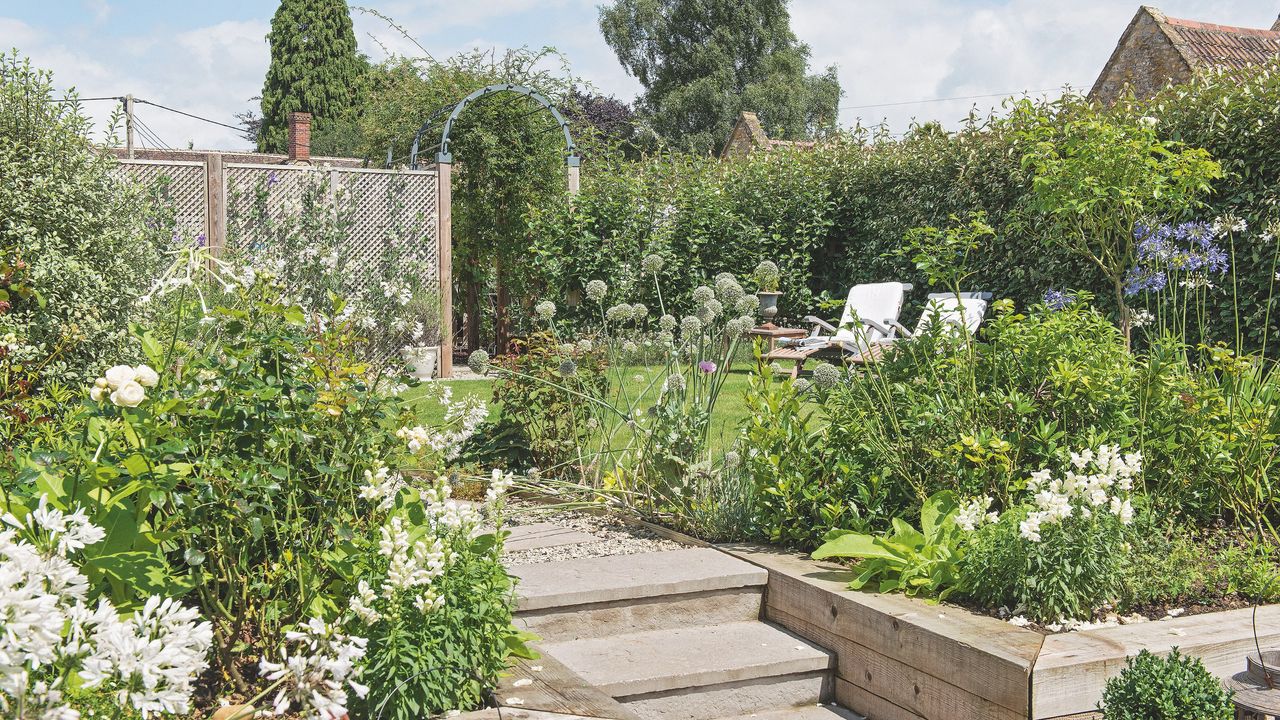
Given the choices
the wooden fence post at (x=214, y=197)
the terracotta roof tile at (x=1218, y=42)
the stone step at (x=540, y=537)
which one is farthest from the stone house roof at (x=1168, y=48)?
the stone step at (x=540, y=537)

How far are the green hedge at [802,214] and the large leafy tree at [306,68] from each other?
22.2 meters

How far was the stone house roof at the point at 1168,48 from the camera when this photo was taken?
583 inches

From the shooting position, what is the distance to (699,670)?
2.84 m

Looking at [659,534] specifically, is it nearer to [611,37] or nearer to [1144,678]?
[1144,678]

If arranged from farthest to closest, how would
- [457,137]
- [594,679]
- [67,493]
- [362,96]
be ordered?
[362,96] < [457,137] < [594,679] < [67,493]

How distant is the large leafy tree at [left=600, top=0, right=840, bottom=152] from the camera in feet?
94.3

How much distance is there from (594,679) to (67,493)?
4.40ft

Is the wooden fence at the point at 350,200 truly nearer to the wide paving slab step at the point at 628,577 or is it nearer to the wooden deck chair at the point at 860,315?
the wooden deck chair at the point at 860,315

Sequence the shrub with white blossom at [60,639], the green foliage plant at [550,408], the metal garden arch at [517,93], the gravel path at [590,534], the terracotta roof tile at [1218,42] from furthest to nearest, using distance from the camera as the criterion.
A: the terracotta roof tile at [1218,42], the metal garden arch at [517,93], the green foliage plant at [550,408], the gravel path at [590,534], the shrub with white blossom at [60,639]

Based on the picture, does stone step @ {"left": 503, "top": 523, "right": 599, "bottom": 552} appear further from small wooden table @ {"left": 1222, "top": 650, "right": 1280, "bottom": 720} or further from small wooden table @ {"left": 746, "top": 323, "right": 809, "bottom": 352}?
small wooden table @ {"left": 746, "top": 323, "right": 809, "bottom": 352}

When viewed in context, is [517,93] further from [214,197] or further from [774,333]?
[774,333]

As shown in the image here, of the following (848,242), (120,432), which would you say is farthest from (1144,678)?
(848,242)

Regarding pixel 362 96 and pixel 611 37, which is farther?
pixel 362 96

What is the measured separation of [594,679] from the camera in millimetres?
2752
